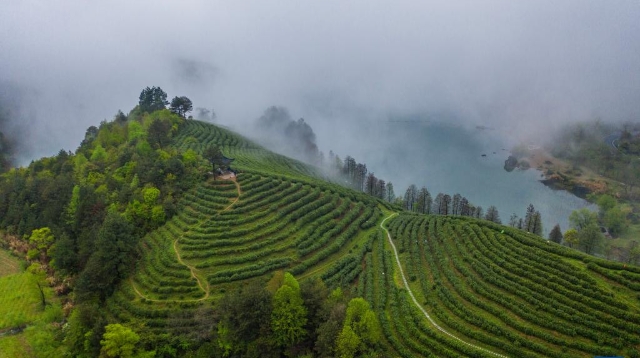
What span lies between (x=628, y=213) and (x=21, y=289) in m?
164

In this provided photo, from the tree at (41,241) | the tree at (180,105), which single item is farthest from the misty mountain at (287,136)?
the tree at (41,241)

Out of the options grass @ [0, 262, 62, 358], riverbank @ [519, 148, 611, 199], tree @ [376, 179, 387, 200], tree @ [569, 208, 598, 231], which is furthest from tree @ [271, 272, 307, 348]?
riverbank @ [519, 148, 611, 199]

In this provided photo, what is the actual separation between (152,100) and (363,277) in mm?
112958

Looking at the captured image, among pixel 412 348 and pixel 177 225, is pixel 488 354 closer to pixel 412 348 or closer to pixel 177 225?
pixel 412 348

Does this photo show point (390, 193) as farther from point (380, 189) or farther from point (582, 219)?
point (582, 219)

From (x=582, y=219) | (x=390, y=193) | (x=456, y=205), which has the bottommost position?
(x=456, y=205)

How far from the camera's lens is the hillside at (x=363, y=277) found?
43.4 meters

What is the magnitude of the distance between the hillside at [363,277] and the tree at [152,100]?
6253cm

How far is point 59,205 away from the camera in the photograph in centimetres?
8269

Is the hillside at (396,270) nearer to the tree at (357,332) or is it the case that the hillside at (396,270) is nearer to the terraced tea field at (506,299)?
the terraced tea field at (506,299)

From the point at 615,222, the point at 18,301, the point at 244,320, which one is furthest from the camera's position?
the point at 615,222

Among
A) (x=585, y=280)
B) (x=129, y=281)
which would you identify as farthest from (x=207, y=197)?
(x=585, y=280)

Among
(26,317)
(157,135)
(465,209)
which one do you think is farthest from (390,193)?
(26,317)

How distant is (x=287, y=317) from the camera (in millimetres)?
44344
